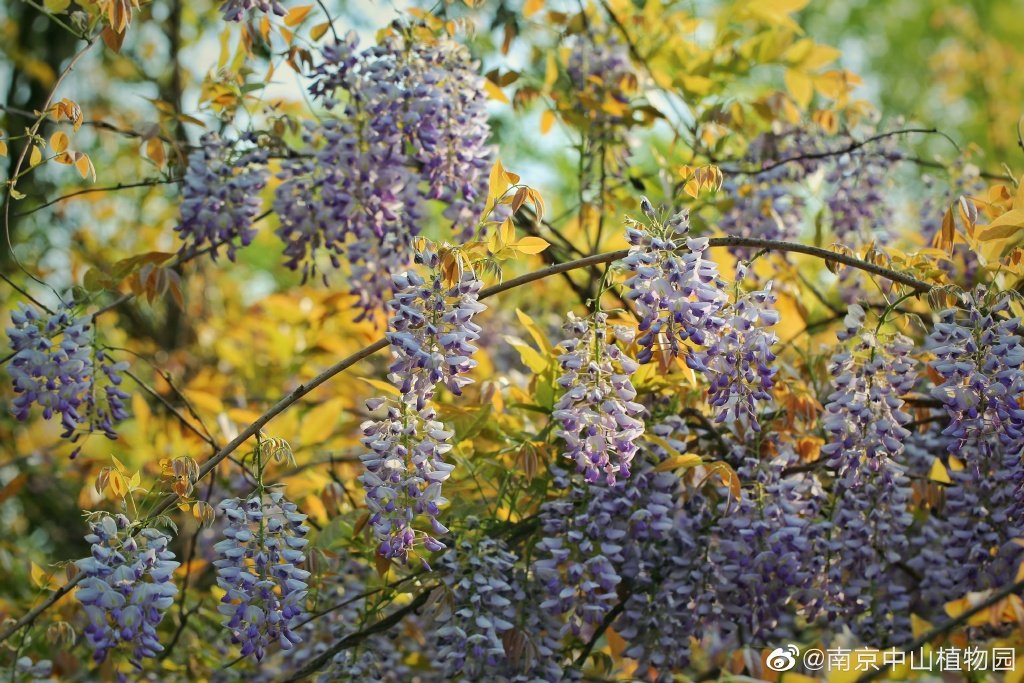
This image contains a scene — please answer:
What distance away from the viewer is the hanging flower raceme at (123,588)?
1.86m

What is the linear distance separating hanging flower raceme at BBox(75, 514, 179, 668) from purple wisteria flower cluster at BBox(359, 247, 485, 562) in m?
0.37

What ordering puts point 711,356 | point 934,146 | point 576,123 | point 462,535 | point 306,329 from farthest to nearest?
point 934,146 → point 306,329 → point 576,123 → point 462,535 → point 711,356

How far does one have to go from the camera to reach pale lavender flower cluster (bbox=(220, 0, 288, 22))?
243cm

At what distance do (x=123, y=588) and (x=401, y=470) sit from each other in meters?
0.50

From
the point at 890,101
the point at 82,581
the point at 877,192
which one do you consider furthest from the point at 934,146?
the point at 82,581

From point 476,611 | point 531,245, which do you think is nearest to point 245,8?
point 531,245

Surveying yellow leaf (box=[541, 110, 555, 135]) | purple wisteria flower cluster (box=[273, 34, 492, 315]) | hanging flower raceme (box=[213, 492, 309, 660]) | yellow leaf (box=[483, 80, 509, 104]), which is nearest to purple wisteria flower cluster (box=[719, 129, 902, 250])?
yellow leaf (box=[541, 110, 555, 135])

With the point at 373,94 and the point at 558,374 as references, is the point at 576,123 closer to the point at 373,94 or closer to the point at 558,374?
the point at 373,94

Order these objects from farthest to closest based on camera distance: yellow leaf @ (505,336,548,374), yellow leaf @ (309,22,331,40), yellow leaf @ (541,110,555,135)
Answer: yellow leaf @ (541,110,555,135) → yellow leaf @ (309,22,331,40) → yellow leaf @ (505,336,548,374)

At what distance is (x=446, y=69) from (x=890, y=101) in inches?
398

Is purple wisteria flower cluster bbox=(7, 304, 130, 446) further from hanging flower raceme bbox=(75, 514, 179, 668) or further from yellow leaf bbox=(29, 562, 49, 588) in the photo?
hanging flower raceme bbox=(75, 514, 179, 668)

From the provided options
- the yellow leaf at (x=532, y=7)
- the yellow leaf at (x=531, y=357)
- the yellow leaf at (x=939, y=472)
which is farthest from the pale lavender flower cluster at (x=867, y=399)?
the yellow leaf at (x=532, y=7)

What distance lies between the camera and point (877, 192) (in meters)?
3.17

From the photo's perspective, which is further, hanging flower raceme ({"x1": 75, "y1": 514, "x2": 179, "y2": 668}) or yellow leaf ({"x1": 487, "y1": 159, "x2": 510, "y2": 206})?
yellow leaf ({"x1": 487, "y1": 159, "x2": 510, "y2": 206})
